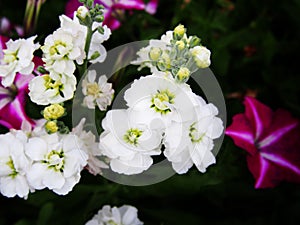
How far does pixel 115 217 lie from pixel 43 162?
11 cm

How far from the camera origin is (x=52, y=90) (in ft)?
1.71

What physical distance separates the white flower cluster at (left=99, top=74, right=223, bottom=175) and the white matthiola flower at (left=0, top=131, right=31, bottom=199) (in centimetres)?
8

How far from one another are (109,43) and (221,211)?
30 cm

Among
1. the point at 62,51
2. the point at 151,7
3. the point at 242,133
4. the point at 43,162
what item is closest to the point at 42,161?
the point at 43,162

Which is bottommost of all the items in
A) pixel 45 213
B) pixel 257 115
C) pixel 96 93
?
pixel 45 213

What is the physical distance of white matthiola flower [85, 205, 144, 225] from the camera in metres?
0.60

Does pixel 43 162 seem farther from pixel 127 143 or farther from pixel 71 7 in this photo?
pixel 71 7

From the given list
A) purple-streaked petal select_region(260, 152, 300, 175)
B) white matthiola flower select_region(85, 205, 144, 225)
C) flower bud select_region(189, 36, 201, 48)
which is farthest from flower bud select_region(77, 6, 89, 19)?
purple-streaked petal select_region(260, 152, 300, 175)

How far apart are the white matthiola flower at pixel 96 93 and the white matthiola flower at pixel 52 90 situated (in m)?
0.04

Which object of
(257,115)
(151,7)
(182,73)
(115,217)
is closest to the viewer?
(182,73)

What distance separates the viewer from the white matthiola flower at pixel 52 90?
0.52 metres

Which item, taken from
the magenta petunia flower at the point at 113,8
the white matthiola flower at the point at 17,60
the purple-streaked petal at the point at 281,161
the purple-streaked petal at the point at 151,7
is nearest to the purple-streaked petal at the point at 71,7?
the magenta petunia flower at the point at 113,8

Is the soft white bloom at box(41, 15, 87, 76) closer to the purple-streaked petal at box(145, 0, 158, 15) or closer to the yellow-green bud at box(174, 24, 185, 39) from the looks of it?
the yellow-green bud at box(174, 24, 185, 39)

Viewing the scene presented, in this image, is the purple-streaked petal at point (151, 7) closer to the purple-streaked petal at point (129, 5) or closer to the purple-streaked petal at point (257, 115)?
the purple-streaked petal at point (129, 5)
